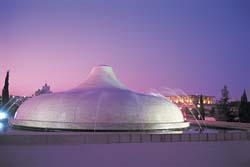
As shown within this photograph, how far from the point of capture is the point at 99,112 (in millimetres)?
16547

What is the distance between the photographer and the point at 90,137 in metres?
12.0

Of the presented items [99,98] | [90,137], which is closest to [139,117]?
[99,98]

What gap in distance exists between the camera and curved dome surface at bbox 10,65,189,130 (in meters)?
16.3

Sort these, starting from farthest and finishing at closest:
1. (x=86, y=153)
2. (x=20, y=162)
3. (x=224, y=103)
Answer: (x=224, y=103) < (x=86, y=153) < (x=20, y=162)

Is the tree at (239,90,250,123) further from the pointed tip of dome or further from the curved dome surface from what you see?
the pointed tip of dome

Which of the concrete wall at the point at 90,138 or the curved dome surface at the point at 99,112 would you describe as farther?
the curved dome surface at the point at 99,112

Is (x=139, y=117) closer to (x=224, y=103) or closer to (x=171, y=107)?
(x=171, y=107)

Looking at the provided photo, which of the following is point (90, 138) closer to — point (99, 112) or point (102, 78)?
point (99, 112)

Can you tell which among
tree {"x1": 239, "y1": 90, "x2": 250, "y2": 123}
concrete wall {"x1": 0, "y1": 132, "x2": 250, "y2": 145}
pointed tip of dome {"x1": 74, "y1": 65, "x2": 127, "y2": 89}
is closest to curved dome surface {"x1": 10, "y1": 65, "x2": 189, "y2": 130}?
pointed tip of dome {"x1": 74, "y1": 65, "x2": 127, "y2": 89}

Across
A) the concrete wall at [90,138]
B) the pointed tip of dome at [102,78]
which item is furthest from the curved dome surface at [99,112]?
the concrete wall at [90,138]

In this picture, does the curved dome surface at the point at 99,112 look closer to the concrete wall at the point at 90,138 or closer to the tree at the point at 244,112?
the concrete wall at the point at 90,138

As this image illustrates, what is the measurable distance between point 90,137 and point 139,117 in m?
5.17

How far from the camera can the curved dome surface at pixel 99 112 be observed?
1631 cm

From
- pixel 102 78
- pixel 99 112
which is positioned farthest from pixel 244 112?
pixel 99 112
